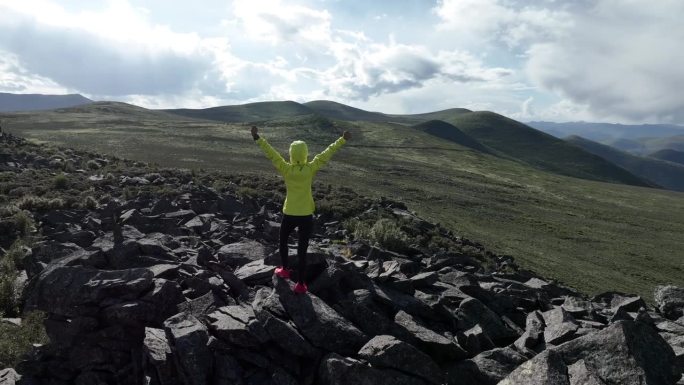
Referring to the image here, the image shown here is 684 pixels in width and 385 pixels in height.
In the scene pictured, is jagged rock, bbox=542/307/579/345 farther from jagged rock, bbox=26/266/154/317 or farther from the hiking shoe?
jagged rock, bbox=26/266/154/317

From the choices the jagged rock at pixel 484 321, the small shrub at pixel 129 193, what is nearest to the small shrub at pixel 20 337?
the jagged rock at pixel 484 321

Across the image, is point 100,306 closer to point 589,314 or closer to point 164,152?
point 589,314

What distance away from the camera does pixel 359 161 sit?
87500 millimetres

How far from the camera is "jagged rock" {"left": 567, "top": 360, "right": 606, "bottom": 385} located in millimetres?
8641

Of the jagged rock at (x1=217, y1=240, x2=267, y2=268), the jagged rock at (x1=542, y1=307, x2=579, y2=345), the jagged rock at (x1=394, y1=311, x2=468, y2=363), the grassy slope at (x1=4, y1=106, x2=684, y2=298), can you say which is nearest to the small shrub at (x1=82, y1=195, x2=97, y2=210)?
the jagged rock at (x1=217, y1=240, x2=267, y2=268)

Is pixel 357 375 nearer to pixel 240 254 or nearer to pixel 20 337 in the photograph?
pixel 240 254

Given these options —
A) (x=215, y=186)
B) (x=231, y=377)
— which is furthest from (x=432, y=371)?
(x=215, y=186)

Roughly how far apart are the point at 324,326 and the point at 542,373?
452 centimetres

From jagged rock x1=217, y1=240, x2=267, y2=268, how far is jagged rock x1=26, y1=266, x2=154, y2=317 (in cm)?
357

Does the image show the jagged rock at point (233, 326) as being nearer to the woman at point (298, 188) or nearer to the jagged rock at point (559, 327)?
the woman at point (298, 188)

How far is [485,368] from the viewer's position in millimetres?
10117

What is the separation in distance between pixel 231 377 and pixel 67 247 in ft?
29.8

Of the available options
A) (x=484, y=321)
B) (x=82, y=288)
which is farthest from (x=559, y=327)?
(x=82, y=288)

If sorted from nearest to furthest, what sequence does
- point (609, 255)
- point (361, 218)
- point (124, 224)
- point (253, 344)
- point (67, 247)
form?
point (253, 344), point (67, 247), point (124, 224), point (361, 218), point (609, 255)
